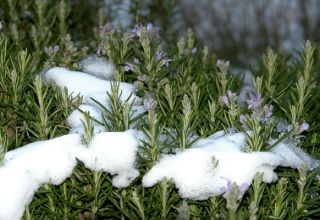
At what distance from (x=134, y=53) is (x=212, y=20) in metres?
9.89

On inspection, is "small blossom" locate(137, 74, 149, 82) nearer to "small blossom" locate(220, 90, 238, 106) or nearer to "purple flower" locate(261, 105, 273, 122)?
"small blossom" locate(220, 90, 238, 106)

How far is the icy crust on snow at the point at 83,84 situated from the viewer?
2.26 m

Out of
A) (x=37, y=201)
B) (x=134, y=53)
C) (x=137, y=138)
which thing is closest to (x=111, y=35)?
(x=134, y=53)

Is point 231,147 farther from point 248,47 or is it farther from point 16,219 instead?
point 248,47

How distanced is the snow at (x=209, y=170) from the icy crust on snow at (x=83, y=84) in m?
0.49

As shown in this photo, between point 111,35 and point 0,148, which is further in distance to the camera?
point 111,35

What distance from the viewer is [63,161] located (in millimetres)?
1853

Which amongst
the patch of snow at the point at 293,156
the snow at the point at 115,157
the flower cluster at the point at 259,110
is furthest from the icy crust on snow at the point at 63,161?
the patch of snow at the point at 293,156

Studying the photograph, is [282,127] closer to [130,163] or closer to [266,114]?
[266,114]

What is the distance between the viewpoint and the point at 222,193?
1768 mm

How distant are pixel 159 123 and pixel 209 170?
37cm

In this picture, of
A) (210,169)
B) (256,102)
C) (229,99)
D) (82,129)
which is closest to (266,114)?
(256,102)

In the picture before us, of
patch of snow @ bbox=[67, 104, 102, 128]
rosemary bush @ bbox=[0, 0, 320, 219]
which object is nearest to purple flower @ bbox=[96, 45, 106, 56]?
rosemary bush @ bbox=[0, 0, 320, 219]

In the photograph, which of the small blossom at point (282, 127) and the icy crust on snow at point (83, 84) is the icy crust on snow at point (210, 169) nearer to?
the small blossom at point (282, 127)
